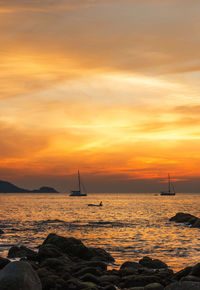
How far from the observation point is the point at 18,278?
1323 cm

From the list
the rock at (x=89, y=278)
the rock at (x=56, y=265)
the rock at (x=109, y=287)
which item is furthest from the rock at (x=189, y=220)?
the rock at (x=109, y=287)

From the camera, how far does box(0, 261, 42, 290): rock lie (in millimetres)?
13094

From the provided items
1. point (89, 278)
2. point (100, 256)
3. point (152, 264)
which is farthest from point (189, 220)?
point (89, 278)

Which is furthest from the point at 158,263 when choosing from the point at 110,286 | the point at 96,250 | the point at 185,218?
the point at 185,218

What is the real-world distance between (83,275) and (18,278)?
668 centimetres

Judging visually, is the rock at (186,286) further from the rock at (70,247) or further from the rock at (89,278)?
the rock at (70,247)

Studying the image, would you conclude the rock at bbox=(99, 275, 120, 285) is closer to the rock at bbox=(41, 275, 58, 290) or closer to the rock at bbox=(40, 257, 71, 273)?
the rock at bbox=(41, 275, 58, 290)

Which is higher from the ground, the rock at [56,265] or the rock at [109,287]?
the rock at [56,265]

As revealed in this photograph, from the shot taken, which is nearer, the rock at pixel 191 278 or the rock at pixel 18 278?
the rock at pixel 18 278

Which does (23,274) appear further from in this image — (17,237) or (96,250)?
(17,237)

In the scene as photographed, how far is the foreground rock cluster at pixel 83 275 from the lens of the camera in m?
13.4

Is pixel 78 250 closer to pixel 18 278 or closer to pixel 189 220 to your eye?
pixel 18 278

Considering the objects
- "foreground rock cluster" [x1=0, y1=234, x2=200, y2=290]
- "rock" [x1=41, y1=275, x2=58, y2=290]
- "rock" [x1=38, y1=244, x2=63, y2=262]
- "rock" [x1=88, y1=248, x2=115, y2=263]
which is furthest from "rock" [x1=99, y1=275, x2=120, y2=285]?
"rock" [x1=88, y1=248, x2=115, y2=263]

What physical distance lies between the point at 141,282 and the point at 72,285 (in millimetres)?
3333
